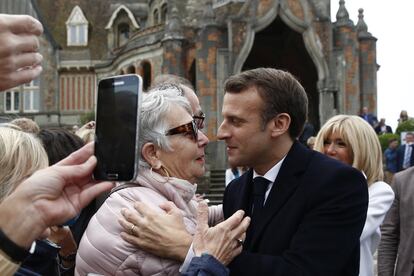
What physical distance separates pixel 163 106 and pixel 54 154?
1725 mm

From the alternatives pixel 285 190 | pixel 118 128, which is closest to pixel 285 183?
pixel 285 190

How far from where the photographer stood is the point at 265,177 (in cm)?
310

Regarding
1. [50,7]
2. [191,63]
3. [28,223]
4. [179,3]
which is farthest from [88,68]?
[28,223]

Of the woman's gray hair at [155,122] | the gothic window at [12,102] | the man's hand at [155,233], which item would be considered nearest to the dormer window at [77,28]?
the gothic window at [12,102]

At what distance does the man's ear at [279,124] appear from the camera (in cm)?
305

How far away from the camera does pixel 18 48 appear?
169 centimetres

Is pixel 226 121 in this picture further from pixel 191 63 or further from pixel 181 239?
pixel 191 63

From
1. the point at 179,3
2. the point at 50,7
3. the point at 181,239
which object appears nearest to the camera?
the point at 181,239

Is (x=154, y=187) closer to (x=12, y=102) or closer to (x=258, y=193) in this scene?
(x=258, y=193)

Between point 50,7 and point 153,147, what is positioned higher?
point 50,7

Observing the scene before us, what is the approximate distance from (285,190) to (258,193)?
0.64 ft

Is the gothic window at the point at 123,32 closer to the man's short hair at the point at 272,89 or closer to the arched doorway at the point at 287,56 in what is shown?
the arched doorway at the point at 287,56

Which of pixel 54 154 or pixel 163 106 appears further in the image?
pixel 54 154

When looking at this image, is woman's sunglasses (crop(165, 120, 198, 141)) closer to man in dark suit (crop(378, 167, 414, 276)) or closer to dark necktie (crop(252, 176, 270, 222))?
dark necktie (crop(252, 176, 270, 222))
